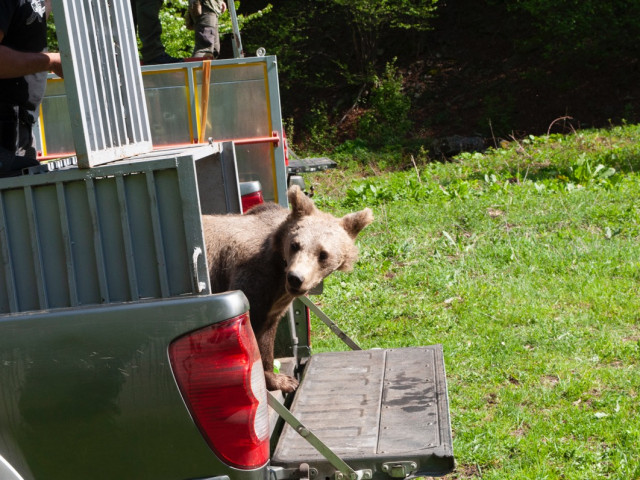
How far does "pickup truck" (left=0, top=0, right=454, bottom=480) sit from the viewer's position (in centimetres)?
230

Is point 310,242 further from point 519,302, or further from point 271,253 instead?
point 519,302

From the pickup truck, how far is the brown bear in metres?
0.85

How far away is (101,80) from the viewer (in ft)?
10.3

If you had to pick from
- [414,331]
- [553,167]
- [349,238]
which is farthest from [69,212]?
[553,167]

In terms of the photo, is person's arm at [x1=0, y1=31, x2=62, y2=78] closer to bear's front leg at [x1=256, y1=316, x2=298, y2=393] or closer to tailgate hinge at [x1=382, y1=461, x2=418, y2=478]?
bear's front leg at [x1=256, y1=316, x2=298, y2=393]

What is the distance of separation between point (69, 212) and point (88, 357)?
2.23 feet

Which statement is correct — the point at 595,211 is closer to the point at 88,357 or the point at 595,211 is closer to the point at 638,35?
the point at 88,357

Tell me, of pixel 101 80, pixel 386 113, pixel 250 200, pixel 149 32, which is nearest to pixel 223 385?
pixel 101 80

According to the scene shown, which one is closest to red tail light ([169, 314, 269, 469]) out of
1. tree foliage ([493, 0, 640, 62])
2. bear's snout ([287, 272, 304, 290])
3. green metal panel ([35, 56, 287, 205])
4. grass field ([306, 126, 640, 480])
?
bear's snout ([287, 272, 304, 290])

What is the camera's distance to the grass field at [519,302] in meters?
4.93

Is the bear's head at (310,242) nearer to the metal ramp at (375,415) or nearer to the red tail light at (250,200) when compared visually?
the metal ramp at (375,415)

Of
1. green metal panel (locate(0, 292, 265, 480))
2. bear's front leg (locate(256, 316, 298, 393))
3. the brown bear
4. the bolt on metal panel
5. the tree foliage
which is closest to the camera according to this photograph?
green metal panel (locate(0, 292, 265, 480))

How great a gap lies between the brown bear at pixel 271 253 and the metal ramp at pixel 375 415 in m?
0.40

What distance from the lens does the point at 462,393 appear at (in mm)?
5691
